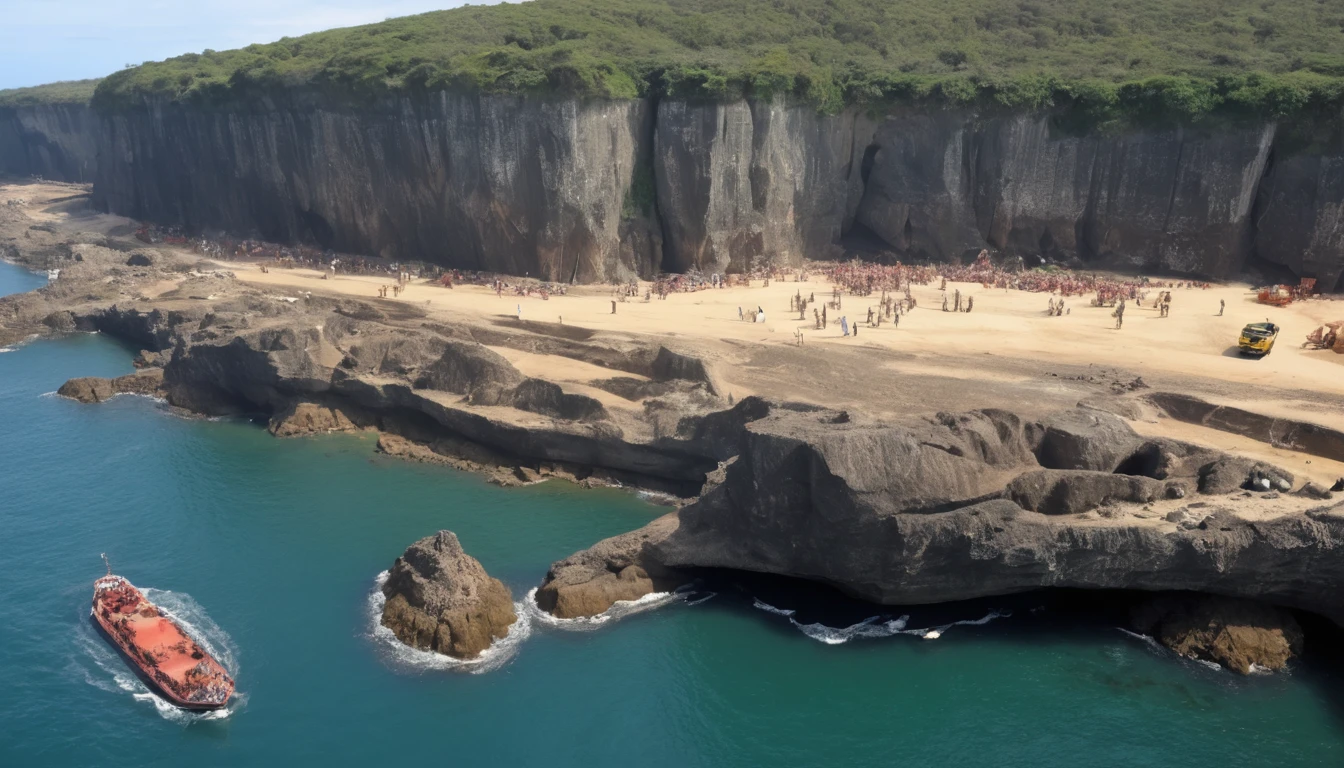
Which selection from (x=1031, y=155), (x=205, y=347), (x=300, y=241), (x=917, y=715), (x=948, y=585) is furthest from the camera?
(x=300, y=241)

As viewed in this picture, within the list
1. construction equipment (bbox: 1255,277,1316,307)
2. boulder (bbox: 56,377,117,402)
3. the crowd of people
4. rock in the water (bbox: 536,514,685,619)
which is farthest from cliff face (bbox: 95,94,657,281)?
construction equipment (bbox: 1255,277,1316,307)

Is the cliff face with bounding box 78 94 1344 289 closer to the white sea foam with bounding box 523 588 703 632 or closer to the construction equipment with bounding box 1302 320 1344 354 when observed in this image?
the construction equipment with bounding box 1302 320 1344 354

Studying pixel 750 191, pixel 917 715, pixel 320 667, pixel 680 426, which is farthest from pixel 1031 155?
pixel 320 667

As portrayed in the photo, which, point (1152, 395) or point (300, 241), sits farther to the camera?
point (300, 241)

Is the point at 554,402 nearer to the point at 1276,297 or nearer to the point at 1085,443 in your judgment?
the point at 1085,443

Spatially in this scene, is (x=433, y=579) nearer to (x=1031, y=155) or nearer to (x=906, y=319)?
(x=906, y=319)

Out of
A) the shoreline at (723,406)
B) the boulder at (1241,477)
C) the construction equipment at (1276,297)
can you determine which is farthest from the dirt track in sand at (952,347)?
the boulder at (1241,477)
